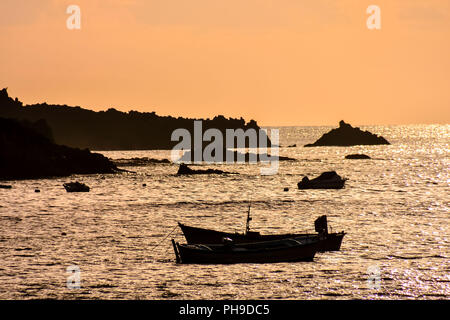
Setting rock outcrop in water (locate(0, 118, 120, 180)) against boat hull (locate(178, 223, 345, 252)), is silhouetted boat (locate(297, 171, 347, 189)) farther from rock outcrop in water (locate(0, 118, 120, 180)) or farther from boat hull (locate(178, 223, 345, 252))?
boat hull (locate(178, 223, 345, 252))

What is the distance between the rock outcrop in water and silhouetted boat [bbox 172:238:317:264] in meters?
111

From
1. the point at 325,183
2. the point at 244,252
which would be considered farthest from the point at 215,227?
the point at 325,183

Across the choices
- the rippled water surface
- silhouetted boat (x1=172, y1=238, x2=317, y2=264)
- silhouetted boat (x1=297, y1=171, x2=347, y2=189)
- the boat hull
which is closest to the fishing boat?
the boat hull

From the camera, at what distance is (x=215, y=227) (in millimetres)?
59938

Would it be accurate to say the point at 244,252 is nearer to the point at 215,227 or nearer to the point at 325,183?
the point at 215,227

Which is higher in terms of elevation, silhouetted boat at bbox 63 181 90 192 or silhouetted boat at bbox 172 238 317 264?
silhouetted boat at bbox 172 238 317 264

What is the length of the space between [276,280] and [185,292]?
212 inches

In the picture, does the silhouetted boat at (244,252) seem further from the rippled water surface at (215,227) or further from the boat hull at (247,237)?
the boat hull at (247,237)

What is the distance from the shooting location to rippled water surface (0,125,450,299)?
30.0 m

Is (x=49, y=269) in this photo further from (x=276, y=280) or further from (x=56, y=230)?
(x=56, y=230)

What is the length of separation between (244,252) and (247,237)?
112 inches
